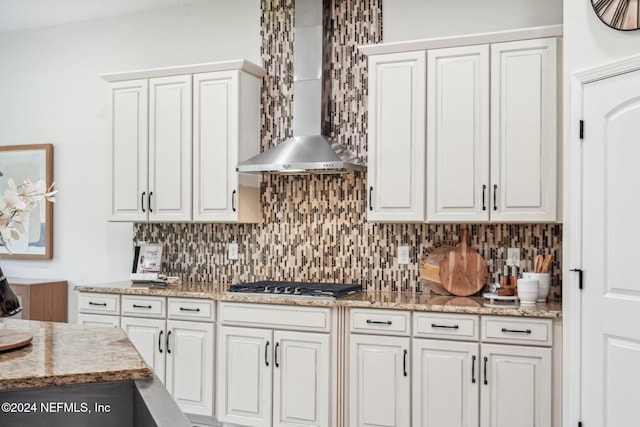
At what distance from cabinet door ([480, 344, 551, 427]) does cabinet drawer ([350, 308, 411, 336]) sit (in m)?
0.46

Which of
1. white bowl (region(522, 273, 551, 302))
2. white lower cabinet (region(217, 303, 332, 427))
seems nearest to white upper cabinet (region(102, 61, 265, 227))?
white lower cabinet (region(217, 303, 332, 427))

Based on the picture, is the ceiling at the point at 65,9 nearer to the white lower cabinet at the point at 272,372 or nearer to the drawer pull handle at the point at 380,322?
the white lower cabinet at the point at 272,372

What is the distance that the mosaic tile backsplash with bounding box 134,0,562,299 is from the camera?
164 inches

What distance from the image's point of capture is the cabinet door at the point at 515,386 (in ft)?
11.0

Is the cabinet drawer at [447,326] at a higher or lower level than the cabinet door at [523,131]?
lower

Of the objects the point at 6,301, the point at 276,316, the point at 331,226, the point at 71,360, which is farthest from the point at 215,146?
the point at 71,360

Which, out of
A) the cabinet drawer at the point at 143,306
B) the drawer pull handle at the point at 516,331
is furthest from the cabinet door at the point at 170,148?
the drawer pull handle at the point at 516,331

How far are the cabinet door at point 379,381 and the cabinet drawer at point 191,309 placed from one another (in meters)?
1.00
